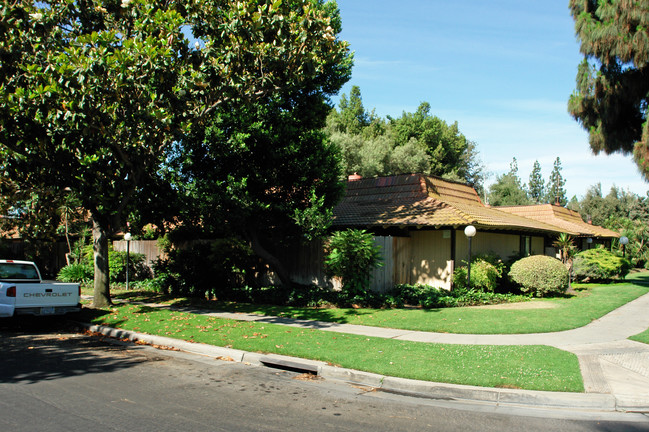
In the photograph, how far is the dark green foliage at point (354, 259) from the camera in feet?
48.5

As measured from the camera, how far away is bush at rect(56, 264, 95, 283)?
2247 centimetres

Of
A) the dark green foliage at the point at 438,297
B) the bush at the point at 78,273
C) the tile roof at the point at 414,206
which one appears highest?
the tile roof at the point at 414,206

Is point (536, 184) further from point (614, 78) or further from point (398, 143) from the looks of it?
point (614, 78)

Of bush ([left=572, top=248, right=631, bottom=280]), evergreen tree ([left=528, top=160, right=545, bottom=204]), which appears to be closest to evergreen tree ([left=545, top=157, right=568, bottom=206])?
evergreen tree ([left=528, top=160, right=545, bottom=204])

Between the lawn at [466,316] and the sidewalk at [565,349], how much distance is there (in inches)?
16.5

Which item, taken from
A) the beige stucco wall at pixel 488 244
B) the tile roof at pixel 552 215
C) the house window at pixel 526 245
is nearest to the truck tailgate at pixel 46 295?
the beige stucco wall at pixel 488 244

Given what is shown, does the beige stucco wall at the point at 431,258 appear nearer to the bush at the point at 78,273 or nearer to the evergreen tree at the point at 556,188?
the bush at the point at 78,273

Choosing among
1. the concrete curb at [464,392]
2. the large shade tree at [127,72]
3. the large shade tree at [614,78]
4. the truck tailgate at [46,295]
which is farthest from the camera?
the large shade tree at [614,78]

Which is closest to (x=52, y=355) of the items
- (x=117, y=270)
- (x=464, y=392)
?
(x=464, y=392)

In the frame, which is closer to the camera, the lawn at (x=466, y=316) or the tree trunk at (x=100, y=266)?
the lawn at (x=466, y=316)

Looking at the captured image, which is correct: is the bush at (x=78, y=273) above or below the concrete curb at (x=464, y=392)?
above

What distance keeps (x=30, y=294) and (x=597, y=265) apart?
25.4m

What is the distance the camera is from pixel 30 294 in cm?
1128

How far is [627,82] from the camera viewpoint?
17.6 metres
